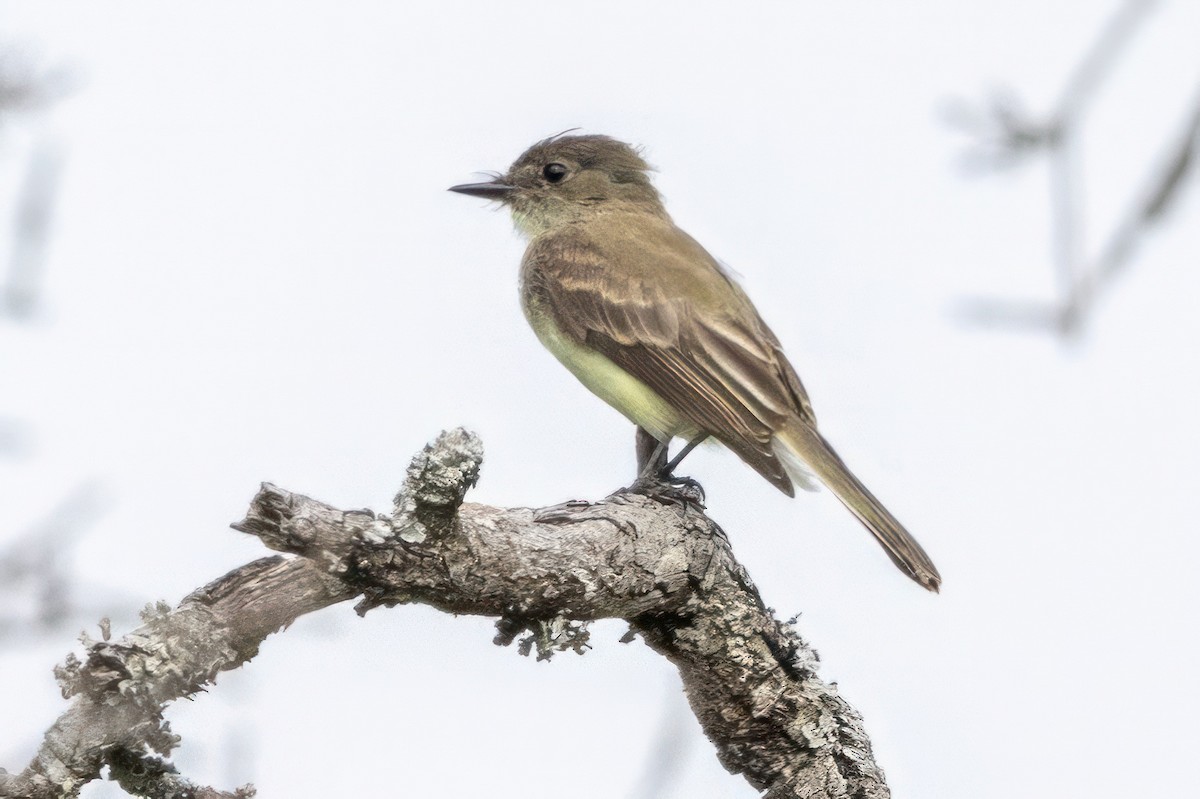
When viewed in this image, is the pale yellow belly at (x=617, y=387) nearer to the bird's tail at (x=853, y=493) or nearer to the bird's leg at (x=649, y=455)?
the bird's leg at (x=649, y=455)

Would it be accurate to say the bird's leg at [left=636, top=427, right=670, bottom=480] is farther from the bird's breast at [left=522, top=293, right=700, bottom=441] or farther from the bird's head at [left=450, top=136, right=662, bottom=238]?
the bird's head at [left=450, top=136, right=662, bottom=238]

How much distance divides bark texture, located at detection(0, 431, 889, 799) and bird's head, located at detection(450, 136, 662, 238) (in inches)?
126

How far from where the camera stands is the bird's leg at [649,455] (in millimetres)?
6461

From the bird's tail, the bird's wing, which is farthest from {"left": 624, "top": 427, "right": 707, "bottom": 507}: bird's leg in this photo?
the bird's tail

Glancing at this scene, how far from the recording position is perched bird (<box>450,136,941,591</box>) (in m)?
6.28

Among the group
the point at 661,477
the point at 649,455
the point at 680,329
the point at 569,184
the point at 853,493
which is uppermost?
the point at 569,184

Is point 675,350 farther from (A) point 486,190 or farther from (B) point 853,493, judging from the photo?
(A) point 486,190

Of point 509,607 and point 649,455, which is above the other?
point 649,455

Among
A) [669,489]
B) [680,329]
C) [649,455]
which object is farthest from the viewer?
[680,329]

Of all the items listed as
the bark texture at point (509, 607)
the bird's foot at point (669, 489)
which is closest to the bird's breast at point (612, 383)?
the bird's foot at point (669, 489)

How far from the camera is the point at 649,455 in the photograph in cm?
676

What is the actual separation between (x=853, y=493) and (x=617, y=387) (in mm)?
1249

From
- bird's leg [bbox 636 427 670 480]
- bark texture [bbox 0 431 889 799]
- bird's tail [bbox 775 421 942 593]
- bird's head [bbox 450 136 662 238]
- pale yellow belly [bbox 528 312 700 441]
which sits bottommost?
bark texture [bbox 0 431 889 799]

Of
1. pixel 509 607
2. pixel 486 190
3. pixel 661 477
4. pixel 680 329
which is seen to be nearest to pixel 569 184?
pixel 486 190
